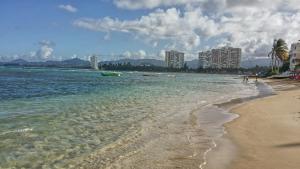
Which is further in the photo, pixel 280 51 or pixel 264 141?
pixel 280 51

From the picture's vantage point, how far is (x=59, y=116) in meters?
21.1

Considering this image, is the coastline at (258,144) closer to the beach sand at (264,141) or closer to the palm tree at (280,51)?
the beach sand at (264,141)

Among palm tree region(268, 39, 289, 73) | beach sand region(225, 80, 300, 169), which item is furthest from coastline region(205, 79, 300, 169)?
palm tree region(268, 39, 289, 73)

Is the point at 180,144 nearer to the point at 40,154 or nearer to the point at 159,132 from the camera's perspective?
the point at 159,132

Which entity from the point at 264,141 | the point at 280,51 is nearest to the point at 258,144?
the point at 264,141

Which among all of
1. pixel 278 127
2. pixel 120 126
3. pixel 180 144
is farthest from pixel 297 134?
pixel 120 126

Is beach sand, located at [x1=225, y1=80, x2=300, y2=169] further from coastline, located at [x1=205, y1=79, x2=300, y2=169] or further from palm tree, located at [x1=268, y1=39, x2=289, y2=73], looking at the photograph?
palm tree, located at [x1=268, y1=39, x2=289, y2=73]

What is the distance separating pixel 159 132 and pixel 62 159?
19.6 feet

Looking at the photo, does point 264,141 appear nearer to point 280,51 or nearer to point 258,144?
point 258,144

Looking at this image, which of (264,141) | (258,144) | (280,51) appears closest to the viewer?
(258,144)

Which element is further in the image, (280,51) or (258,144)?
(280,51)

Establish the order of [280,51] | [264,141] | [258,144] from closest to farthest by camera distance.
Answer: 1. [258,144]
2. [264,141]
3. [280,51]

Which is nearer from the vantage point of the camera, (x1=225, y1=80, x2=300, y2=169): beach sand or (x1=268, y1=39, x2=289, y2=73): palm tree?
(x1=225, y1=80, x2=300, y2=169): beach sand

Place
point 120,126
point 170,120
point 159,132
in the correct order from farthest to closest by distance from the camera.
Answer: point 170,120
point 120,126
point 159,132
